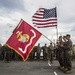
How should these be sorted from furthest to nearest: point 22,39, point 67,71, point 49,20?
point 49,20 → point 67,71 → point 22,39

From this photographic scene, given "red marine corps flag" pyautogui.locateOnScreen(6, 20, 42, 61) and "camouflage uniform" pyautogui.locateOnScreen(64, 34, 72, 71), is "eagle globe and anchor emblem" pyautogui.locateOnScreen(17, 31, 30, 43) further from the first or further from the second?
"camouflage uniform" pyautogui.locateOnScreen(64, 34, 72, 71)

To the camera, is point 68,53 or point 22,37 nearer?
point 22,37

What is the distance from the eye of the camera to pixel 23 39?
16609 millimetres

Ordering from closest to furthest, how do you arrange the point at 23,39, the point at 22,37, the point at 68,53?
the point at 23,39
the point at 22,37
the point at 68,53

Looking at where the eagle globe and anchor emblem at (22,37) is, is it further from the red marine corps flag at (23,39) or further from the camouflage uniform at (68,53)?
the camouflage uniform at (68,53)

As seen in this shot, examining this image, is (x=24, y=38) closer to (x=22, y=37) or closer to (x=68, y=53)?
(x=22, y=37)

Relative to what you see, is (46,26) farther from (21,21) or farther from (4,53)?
(4,53)

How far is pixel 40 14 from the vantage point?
2189 centimetres

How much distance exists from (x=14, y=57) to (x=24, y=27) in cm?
1764

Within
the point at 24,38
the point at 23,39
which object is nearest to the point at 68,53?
the point at 24,38

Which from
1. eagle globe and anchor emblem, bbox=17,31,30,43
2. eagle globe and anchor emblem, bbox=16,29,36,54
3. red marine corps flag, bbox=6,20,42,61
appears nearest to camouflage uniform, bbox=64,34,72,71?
red marine corps flag, bbox=6,20,42,61

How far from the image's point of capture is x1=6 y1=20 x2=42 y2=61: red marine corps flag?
16.3 m

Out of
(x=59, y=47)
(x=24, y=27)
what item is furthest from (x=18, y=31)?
(x=59, y=47)

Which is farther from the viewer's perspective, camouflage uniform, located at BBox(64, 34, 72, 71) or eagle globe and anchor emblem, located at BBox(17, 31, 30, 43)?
camouflage uniform, located at BBox(64, 34, 72, 71)
